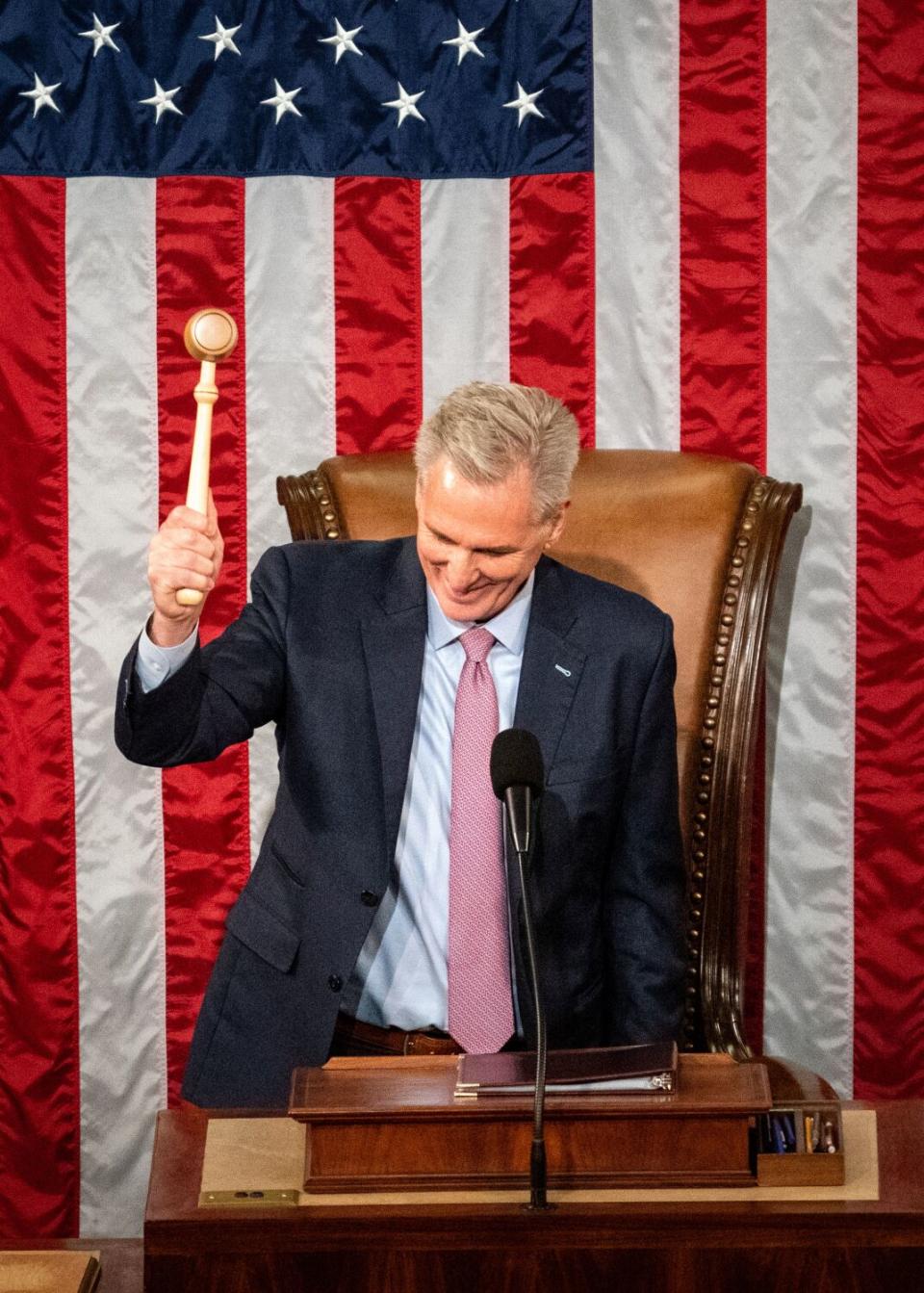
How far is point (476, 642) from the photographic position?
2.56m

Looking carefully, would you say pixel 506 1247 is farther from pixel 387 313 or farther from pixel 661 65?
pixel 661 65

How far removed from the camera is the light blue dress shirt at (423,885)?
2.53m

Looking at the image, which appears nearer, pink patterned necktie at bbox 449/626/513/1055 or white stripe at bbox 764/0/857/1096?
pink patterned necktie at bbox 449/626/513/1055

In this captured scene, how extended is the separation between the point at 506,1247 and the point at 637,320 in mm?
2078

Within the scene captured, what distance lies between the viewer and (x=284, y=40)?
3.20 meters

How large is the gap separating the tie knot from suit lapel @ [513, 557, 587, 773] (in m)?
0.06

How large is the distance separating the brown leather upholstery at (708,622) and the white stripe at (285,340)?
1.30ft

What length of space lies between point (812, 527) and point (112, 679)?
1.40m

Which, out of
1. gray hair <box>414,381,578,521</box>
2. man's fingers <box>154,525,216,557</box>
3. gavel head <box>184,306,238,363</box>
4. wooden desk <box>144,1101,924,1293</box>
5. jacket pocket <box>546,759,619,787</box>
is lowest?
wooden desk <box>144,1101,924,1293</box>

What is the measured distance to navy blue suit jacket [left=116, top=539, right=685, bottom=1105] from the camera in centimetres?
250

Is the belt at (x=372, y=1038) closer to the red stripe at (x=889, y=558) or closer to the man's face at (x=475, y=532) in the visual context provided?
the man's face at (x=475, y=532)

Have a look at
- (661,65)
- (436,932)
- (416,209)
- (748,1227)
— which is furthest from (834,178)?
(748,1227)

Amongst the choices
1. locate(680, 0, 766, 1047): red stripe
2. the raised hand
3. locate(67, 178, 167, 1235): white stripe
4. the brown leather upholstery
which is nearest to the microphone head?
the raised hand

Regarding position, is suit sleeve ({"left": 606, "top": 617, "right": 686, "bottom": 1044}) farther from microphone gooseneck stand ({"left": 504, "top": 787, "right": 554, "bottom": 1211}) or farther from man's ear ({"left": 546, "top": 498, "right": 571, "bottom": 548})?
microphone gooseneck stand ({"left": 504, "top": 787, "right": 554, "bottom": 1211})
